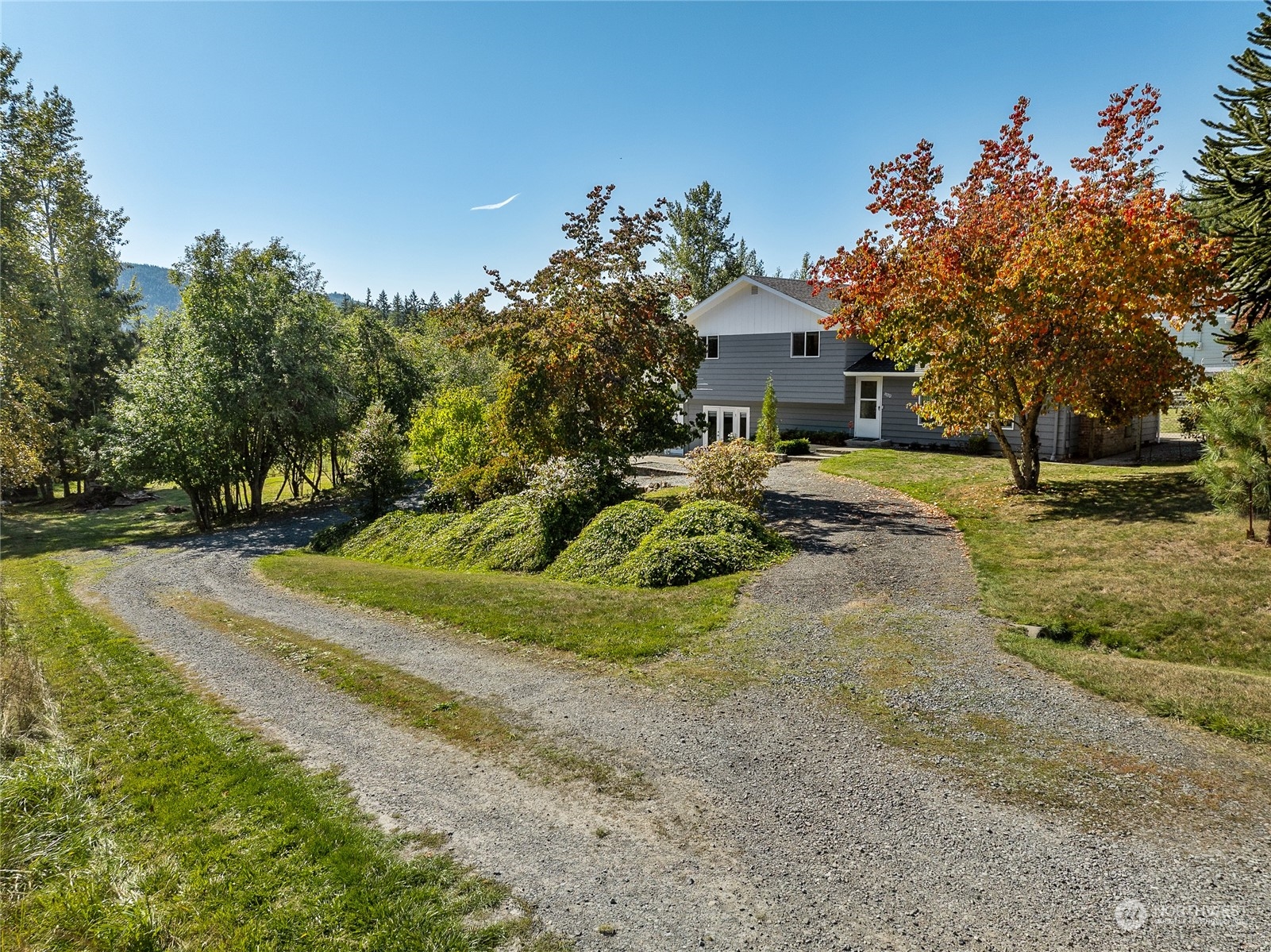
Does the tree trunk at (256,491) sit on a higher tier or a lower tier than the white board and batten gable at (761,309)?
lower

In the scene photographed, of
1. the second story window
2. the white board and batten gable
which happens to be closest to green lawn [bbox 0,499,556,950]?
the second story window

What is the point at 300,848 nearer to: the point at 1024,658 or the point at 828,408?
the point at 1024,658

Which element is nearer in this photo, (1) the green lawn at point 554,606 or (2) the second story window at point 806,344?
(1) the green lawn at point 554,606

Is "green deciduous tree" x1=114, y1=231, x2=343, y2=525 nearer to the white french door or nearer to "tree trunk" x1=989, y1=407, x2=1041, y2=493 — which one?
the white french door

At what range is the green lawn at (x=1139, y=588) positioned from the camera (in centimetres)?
720

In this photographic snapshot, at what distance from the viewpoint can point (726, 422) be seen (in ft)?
109

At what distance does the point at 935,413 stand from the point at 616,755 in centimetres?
1375

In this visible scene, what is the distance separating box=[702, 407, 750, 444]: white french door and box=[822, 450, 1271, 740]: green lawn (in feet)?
51.3

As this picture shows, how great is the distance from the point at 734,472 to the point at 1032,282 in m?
7.50

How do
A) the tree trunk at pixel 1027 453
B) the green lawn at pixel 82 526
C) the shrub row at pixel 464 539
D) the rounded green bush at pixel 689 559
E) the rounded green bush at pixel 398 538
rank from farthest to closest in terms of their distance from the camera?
1. the green lawn at pixel 82 526
2. the rounded green bush at pixel 398 538
3. the tree trunk at pixel 1027 453
4. the shrub row at pixel 464 539
5. the rounded green bush at pixel 689 559

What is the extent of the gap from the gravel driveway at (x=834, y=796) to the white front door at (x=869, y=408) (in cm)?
2033

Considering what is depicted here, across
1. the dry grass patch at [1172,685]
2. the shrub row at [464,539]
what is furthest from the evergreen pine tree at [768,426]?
the dry grass patch at [1172,685]

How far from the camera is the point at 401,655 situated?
9578 mm

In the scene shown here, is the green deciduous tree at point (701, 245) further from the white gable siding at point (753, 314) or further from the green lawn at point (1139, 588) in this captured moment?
the green lawn at point (1139, 588)
